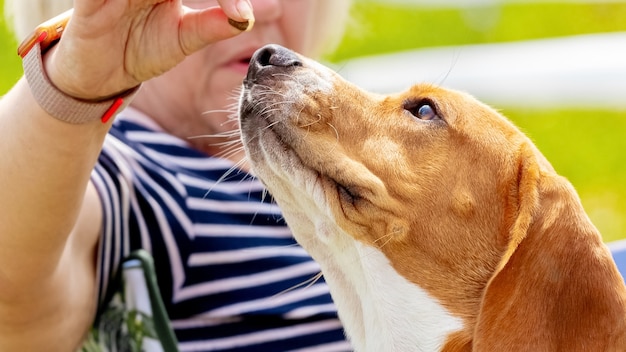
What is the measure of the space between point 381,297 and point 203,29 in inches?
24.2

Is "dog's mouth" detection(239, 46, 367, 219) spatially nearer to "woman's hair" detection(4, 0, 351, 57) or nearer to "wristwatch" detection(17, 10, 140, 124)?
"wristwatch" detection(17, 10, 140, 124)

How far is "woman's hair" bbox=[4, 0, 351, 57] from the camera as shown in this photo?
2664 millimetres

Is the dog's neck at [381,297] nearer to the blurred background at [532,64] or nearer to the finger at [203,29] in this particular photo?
the finger at [203,29]

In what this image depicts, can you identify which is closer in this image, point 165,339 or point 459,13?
point 165,339

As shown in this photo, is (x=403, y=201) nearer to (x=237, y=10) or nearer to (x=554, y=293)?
(x=554, y=293)

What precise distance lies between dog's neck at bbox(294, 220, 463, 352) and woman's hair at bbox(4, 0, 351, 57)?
1016mm

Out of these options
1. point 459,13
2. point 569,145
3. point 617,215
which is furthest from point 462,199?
point 459,13

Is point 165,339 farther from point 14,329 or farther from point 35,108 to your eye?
point 35,108

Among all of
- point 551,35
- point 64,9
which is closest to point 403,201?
point 64,9

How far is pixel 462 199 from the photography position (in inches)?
79.4

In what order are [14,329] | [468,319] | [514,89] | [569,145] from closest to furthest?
[468,319] < [14,329] < [569,145] < [514,89]

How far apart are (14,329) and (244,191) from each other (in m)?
0.68

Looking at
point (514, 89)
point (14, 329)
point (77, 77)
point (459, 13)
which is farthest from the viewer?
point (459, 13)

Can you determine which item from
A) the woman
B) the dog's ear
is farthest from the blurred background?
the dog's ear
